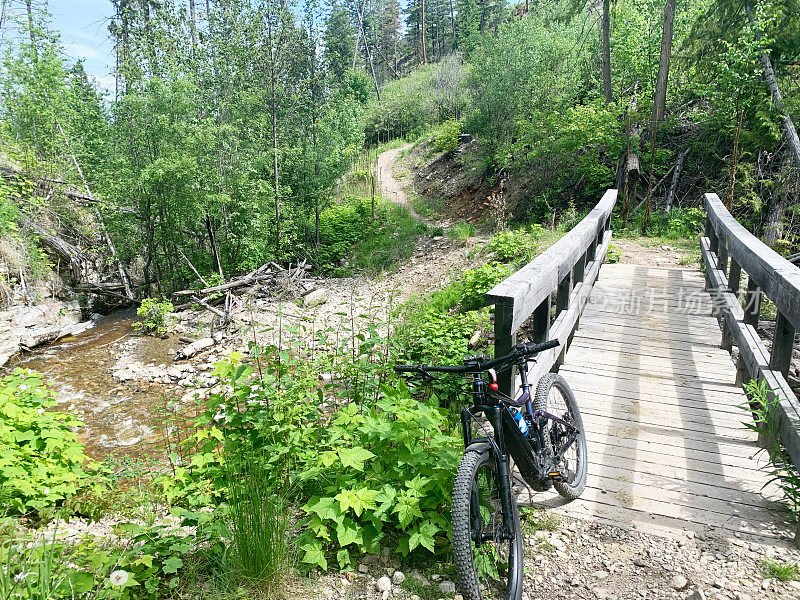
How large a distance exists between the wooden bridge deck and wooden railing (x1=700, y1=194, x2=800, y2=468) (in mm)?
391

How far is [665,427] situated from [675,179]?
11.4m

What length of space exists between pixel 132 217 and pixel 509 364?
1464 centimetres

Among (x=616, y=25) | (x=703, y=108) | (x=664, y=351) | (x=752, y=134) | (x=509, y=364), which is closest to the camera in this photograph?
(x=509, y=364)

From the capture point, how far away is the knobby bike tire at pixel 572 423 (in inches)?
118

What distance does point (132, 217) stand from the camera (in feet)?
46.9

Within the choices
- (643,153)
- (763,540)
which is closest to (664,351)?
(763,540)

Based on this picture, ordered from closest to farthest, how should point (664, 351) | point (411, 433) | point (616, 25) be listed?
point (411, 433), point (664, 351), point (616, 25)

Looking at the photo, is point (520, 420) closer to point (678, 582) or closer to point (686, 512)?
point (678, 582)

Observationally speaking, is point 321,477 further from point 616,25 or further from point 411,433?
point 616,25

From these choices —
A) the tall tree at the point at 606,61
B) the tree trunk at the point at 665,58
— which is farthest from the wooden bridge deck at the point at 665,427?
the tall tree at the point at 606,61

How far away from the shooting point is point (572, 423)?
3396mm

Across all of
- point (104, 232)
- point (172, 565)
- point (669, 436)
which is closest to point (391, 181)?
point (104, 232)

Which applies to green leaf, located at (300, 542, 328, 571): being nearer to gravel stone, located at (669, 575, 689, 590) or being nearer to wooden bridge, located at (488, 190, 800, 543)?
wooden bridge, located at (488, 190, 800, 543)

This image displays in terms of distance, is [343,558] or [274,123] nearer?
[343,558]
